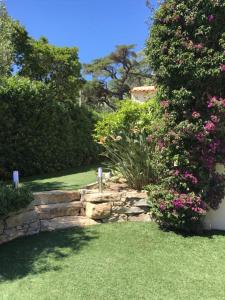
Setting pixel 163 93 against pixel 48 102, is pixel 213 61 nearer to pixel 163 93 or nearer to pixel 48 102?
pixel 163 93

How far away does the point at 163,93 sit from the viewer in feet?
23.1

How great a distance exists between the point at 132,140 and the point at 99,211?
170cm

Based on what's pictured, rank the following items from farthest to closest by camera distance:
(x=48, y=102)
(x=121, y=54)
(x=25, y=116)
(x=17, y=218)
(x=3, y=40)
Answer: (x=121, y=54) → (x=48, y=102) → (x=25, y=116) → (x=3, y=40) → (x=17, y=218)

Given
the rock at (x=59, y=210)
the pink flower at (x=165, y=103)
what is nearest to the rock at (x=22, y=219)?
the rock at (x=59, y=210)

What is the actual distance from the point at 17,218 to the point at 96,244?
4.94 ft

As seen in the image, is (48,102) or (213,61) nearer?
(213,61)

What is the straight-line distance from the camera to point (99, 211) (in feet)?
25.2

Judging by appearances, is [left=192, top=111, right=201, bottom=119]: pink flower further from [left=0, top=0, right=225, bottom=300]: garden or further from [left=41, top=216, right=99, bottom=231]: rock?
Result: [left=41, top=216, right=99, bottom=231]: rock

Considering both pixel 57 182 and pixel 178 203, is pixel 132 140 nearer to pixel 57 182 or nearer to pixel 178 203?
pixel 178 203

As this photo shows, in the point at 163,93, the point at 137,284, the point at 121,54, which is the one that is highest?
the point at 121,54

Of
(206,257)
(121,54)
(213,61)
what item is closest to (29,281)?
(206,257)

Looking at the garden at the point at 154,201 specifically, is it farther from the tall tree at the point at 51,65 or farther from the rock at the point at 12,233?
the tall tree at the point at 51,65

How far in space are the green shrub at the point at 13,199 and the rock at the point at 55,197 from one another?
682mm

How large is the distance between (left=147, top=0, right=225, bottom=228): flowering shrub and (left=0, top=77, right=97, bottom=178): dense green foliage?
5345mm
